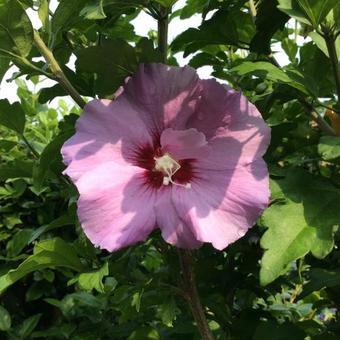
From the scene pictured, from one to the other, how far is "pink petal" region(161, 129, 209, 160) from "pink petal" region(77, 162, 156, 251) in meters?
0.11

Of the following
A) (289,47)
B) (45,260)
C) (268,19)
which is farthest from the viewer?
(289,47)

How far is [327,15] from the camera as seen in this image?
1.09 m

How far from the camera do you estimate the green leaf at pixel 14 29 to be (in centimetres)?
95

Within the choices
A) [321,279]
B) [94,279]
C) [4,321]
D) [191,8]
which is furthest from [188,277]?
[4,321]

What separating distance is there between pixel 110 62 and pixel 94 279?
384 millimetres

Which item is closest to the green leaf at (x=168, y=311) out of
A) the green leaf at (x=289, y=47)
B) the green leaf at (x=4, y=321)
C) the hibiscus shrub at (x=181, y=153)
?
the hibiscus shrub at (x=181, y=153)

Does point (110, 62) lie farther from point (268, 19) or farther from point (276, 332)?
point (276, 332)

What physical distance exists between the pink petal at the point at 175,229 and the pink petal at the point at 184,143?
121mm

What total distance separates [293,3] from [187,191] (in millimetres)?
396

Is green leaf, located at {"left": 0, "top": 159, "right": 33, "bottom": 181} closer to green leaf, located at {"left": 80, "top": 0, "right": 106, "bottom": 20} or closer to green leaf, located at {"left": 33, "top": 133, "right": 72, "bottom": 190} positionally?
green leaf, located at {"left": 33, "top": 133, "right": 72, "bottom": 190}

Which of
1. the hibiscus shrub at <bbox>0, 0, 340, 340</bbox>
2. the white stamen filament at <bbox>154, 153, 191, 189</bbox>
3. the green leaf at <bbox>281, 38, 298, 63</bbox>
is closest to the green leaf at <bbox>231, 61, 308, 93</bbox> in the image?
the hibiscus shrub at <bbox>0, 0, 340, 340</bbox>

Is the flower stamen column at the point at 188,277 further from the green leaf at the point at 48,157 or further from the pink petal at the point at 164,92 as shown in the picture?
the green leaf at the point at 48,157

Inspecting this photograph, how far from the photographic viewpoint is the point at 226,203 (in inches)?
35.7

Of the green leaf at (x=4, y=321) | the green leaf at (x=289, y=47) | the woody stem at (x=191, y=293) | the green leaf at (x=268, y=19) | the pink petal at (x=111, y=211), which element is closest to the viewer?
the pink petal at (x=111, y=211)
